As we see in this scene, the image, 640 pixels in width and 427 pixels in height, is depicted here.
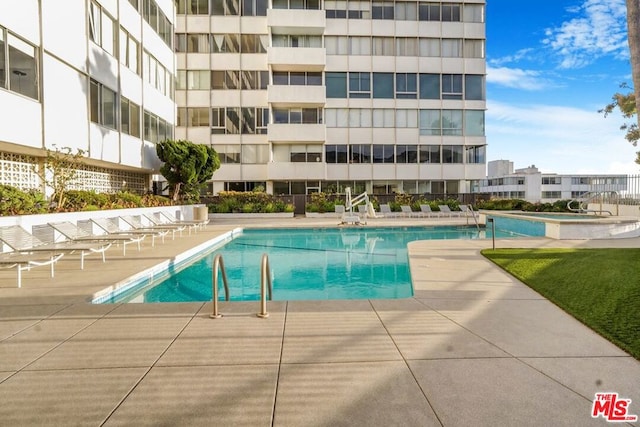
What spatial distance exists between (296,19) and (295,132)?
8.32 meters

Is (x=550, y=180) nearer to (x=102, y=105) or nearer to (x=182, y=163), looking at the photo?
(x=182, y=163)

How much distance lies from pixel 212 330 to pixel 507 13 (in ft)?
130

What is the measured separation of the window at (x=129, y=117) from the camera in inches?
722

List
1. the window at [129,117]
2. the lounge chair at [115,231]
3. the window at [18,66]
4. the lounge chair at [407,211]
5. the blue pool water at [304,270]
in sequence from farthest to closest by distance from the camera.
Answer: the lounge chair at [407,211]
the window at [129,117]
the lounge chair at [115,231]
the window at [18,66]
the blue pool water at [304,270]

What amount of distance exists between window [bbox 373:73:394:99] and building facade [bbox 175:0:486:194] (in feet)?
0.26

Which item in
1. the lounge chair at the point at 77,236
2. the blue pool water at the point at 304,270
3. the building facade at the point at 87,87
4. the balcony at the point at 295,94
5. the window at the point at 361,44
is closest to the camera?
the blue pool water at the point at 304,270

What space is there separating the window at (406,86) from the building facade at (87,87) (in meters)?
17.4

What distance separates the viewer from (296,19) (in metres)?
29.4

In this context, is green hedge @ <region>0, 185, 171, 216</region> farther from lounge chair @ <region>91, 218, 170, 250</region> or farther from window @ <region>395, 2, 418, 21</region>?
window @ <region>395, 2, 418, 21</region>

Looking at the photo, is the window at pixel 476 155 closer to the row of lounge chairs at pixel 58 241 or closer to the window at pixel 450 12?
the window at pixel 450 12

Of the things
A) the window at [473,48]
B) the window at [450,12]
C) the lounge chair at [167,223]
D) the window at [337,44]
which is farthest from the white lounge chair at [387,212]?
the window at [450,12]

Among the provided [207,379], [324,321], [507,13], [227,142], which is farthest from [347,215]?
[507,13]

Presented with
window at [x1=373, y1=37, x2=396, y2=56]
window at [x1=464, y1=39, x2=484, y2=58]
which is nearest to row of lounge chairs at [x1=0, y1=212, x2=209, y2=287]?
window at [x1=373, y1=37, x2=396, y2=56]

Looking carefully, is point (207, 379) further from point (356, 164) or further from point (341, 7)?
point (341, 7)
